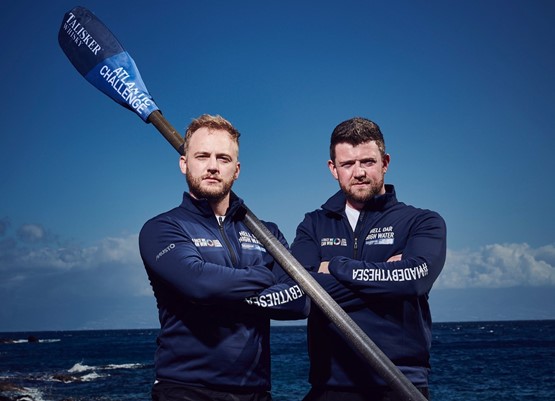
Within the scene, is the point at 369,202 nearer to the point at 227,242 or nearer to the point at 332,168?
the point at 332,168

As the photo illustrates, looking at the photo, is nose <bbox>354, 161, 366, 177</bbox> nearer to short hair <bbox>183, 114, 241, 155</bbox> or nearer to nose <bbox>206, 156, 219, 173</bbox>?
short hair <bbox>183, 114, 241, 155</bbox>

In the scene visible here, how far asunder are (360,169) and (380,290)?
0.79 m

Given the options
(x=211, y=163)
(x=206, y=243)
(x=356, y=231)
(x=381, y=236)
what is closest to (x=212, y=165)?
(x=211, y=163)

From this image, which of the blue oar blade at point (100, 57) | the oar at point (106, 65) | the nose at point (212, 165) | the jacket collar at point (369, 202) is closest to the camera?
the nose at point (212, 165)

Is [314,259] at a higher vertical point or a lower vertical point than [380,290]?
higher

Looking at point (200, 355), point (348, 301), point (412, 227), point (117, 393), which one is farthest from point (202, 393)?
point (117, 393)

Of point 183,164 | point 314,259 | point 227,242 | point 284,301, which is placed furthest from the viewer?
point 314,259

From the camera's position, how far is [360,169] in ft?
11.7

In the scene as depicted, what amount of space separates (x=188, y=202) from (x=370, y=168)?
1194 mm

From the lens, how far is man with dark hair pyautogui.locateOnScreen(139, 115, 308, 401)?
2.97 meters

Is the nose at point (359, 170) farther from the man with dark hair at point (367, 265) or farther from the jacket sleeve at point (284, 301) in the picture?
the jacket sleeve at point (284, 301)

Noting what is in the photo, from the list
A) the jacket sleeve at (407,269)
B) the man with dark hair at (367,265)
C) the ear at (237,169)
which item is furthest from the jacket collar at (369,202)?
the ear at (237,169)

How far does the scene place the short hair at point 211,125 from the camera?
A: 334 cm

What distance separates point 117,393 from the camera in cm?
2630
